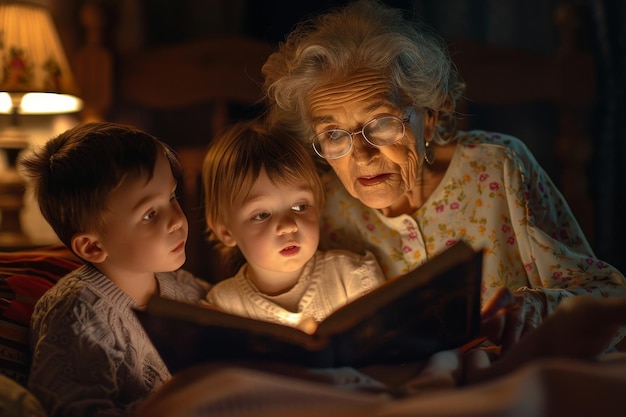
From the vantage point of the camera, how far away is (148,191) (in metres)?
1.28

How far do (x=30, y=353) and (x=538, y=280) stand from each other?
1.12 meters

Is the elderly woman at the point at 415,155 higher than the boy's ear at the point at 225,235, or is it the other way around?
the elderly woman at the point at 415,155

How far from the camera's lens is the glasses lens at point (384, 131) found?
150cm

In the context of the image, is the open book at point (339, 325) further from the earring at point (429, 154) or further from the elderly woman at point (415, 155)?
the earring at point (429, 154)

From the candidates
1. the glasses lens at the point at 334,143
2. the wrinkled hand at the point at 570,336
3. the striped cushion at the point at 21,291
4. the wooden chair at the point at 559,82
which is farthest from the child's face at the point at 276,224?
the wooden chair at the point at 559,82

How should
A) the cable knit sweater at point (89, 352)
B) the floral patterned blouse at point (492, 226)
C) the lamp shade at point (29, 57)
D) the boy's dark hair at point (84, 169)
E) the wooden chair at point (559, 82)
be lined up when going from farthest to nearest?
1. the wooden chair at point (559, 82)
2. the lamp shade at point (29, 57)
3. the floral patterned blouse at point (492, 226)
4. the boy's dark hair at point (84, 169)
5. the cable knit sweater at point (89, 352)

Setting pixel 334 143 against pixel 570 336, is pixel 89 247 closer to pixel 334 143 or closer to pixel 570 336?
pixel 334 143

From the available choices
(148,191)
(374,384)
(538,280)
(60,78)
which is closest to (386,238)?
(538,280)

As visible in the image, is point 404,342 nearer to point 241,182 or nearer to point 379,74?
point 241,182

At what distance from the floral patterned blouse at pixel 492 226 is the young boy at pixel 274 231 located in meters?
0.14

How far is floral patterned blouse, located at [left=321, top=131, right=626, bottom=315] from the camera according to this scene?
1461 mm

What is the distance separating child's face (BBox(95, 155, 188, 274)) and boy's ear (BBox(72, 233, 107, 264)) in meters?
0.01

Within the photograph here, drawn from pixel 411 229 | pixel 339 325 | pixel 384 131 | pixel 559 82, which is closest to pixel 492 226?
pixel 411 229

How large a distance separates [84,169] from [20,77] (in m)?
1.14
